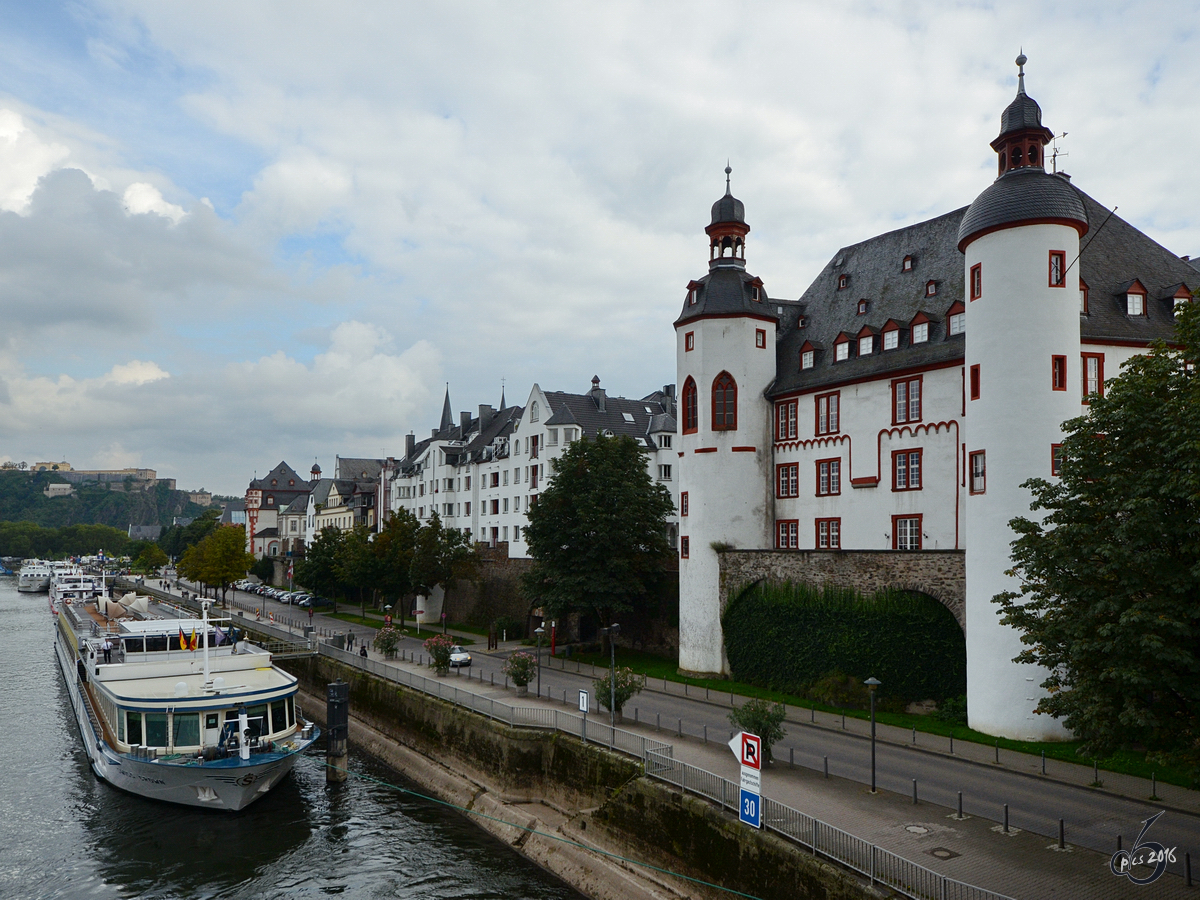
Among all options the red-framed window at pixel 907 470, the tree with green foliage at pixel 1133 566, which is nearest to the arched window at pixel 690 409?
the red-framed window at pixel 907 470

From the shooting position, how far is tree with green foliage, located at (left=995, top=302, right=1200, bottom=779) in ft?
58.1

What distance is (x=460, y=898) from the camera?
79.9 ft

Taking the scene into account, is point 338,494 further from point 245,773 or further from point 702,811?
point 702,811

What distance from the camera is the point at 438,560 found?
2566 inches

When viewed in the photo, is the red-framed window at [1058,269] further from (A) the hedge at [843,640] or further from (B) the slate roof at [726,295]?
(B) the slate roof at [726,295]

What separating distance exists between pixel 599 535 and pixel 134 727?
990 inches

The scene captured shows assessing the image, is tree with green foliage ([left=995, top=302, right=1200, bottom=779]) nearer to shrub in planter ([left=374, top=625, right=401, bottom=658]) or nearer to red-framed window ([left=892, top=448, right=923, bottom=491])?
red-framed window ([left=892, top=448, right=923, bottom=491])

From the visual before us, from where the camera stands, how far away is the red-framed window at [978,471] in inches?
Result: 1273

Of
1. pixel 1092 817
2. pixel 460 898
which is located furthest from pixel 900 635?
pixel 460 898

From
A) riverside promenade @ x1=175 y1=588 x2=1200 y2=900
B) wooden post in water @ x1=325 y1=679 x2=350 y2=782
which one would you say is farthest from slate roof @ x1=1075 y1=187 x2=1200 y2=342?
wooden post in water @ x1=325 y1=679 x2=350 y2=782

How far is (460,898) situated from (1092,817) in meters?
16.7

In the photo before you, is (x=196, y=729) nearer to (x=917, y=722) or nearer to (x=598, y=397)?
(x=917, y=722)

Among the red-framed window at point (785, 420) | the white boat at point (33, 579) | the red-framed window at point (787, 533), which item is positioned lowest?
the white boat at point (33, 579)

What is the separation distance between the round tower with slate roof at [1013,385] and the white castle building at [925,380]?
69mm
